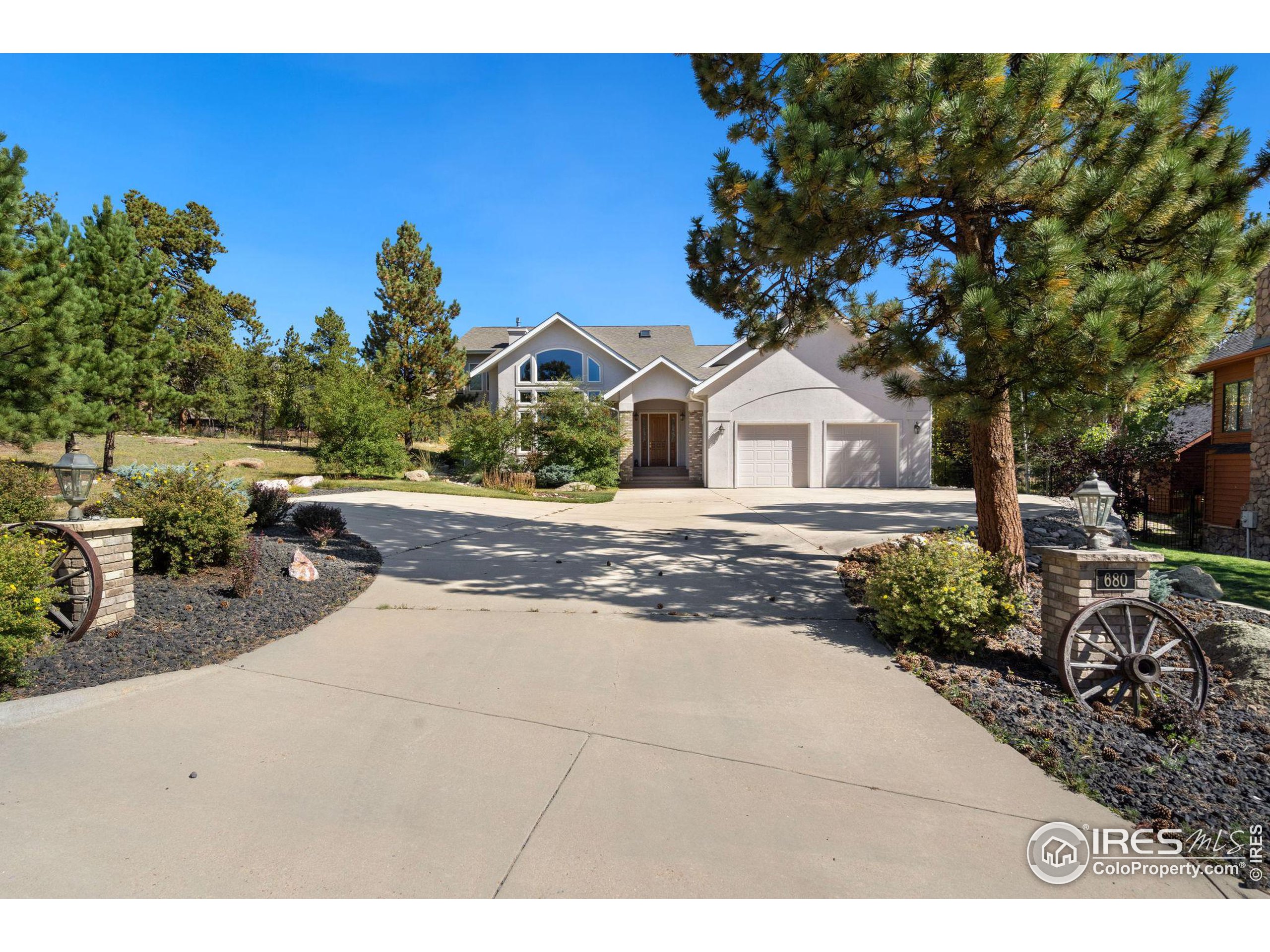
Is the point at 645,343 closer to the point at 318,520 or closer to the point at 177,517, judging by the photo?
the point at 318,520

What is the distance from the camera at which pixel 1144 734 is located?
12.2 ft

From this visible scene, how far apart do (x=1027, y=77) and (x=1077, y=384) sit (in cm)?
240

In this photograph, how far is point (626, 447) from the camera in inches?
841

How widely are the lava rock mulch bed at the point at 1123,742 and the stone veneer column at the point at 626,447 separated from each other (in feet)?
53.3

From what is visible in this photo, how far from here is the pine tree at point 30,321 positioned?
9.40 meters

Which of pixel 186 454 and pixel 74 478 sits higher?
pixel 186 454

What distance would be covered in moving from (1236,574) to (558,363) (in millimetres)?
20255

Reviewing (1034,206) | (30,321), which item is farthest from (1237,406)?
(30,321)

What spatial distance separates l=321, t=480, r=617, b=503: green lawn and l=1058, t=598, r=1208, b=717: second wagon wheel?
12610mm

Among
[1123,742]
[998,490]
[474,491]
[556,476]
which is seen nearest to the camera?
[1123,742]

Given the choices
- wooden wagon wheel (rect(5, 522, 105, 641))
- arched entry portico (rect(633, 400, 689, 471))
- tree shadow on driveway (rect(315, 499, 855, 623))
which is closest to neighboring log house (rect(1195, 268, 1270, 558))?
tree shadow on driveway (rect(315, 499, 855, 623))

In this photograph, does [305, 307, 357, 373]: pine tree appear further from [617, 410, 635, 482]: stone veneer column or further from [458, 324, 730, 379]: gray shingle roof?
→ [617, 410, 635, 482]: stone veneer column

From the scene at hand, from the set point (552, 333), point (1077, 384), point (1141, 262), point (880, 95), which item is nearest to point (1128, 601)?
point (1077, 384)

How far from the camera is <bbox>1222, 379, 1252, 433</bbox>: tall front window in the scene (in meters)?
13.8
